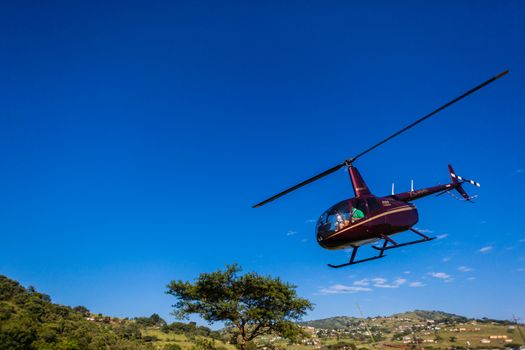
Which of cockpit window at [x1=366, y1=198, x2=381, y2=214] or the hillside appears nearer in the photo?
cockpit window at [x1=366, y1=198, x2=381, y2=214]

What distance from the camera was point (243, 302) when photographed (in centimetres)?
4272

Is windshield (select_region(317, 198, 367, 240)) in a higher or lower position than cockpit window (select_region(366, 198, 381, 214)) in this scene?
lower

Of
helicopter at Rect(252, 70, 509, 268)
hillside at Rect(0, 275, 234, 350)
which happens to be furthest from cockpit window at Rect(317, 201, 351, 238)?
hillside at Rect(0, 275, 234, 350)

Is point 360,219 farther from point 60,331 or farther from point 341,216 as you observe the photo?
point 60,331

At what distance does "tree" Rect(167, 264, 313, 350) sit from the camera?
40844mm

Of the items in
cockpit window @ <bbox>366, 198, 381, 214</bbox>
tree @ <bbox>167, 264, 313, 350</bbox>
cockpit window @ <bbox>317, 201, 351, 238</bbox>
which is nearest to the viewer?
cockpit window @ <bbox>317, 201, 351, 238</bbox>

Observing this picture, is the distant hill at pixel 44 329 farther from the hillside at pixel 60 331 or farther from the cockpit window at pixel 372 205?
the cockpit window at pixel 372 205

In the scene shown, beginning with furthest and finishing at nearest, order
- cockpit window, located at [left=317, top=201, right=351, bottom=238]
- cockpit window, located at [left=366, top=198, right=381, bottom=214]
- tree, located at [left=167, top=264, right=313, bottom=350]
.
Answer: tree, located at [left=167, top=264, right=313, bottom=350], cockpit window, located at [left=366, top=198, right=381, bottom=214], cockpit window, located at [left=317, top=201, right=351, bottom=238]

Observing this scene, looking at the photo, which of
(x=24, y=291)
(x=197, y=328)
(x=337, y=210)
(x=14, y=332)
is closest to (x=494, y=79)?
(x=337, y=210)

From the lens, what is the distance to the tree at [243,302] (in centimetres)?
4084

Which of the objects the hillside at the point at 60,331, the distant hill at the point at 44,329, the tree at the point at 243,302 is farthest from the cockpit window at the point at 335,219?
the distant hill at the point at 44,329

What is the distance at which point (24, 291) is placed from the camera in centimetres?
11462

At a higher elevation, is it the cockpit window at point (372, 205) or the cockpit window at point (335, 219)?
the cockpit window at point (372, 205)

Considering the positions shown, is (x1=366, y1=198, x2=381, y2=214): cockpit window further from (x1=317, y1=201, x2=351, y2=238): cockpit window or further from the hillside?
the hillside
